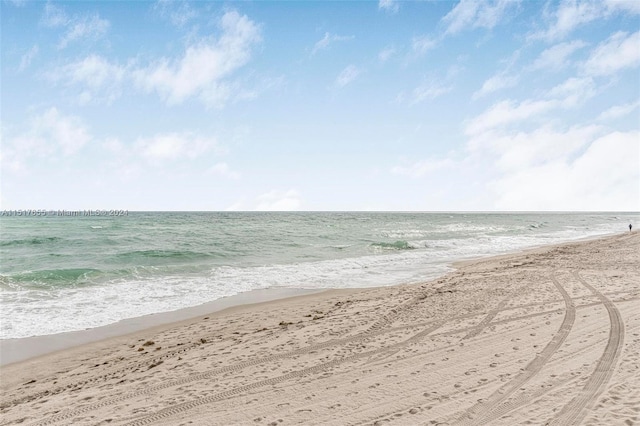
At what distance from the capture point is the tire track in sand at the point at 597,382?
436 centimetres

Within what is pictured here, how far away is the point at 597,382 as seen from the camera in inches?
202

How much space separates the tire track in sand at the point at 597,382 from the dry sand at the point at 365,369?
2 cm

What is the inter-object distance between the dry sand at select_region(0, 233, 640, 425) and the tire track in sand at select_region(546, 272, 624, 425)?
20 millimetres

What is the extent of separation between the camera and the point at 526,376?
5.37m

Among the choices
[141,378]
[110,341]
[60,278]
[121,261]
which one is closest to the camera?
[141,378]

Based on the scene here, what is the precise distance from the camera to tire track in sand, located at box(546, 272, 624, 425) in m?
4.36

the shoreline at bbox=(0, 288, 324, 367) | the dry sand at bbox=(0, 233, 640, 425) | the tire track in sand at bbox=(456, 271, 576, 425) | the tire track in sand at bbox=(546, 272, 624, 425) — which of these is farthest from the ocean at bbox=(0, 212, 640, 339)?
the tire track in sand at bbox=(546, 272, 624, 425)

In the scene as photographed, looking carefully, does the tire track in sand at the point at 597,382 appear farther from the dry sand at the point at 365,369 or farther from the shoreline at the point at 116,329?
the shoreline at the point at 116,329

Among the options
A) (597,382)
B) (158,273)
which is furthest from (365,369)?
(158,273)

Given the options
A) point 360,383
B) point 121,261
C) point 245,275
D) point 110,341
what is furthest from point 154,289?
point 360,383

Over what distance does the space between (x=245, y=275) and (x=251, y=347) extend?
33.4 feet

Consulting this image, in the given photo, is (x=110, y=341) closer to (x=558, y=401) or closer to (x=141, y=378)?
(x=141, y=378)

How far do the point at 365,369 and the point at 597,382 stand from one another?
3.27 m

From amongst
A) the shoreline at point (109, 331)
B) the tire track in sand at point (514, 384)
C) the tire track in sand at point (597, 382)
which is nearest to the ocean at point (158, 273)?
the shoreline at point (109, 331)
